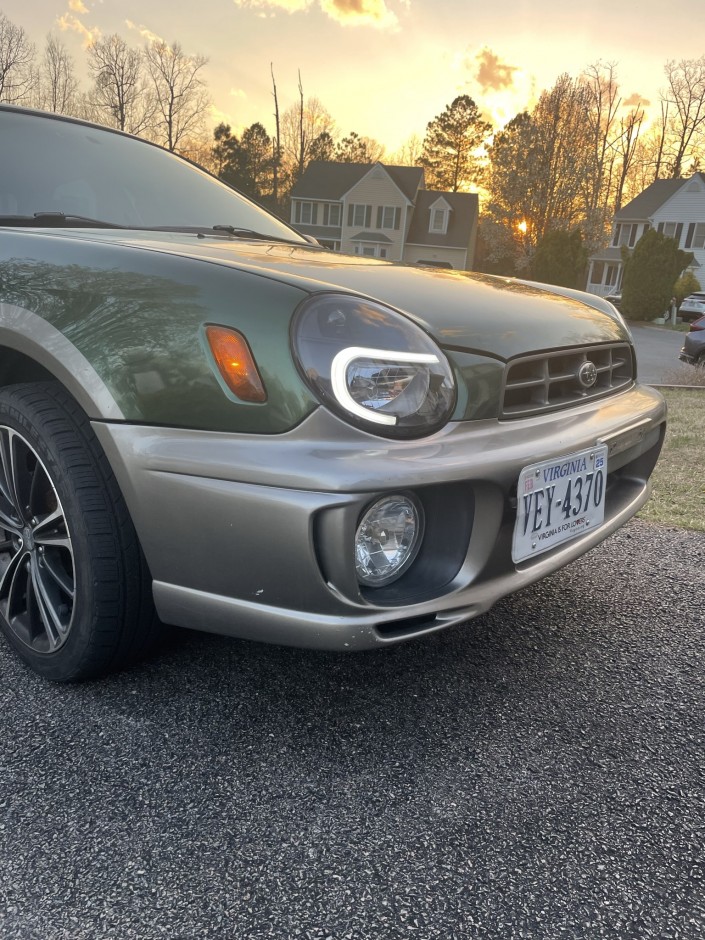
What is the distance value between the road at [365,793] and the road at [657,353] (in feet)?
14.4

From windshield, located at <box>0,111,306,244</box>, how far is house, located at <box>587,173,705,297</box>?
34475 millimetres

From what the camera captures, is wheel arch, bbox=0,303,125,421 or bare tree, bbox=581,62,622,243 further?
bare tree, bbox=581,62,622,243

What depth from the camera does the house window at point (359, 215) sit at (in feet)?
129

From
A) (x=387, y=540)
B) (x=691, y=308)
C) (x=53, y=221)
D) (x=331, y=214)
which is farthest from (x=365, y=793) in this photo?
(x=331, y=214)

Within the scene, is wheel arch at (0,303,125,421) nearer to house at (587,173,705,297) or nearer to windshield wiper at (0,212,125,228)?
windshield wiper at (0,212,125,228)

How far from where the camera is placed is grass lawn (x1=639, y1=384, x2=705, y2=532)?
337 cm

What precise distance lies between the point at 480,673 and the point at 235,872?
0.88 metres

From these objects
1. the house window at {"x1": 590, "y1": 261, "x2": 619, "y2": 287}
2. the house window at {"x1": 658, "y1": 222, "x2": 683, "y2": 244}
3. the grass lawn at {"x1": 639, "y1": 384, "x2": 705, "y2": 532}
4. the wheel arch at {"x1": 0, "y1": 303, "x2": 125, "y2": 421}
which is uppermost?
the house window at {"x1": 658, "y1": 222, "x2": 683, "y2": 244}

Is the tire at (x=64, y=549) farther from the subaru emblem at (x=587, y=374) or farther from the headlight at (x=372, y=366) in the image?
the subaru emblem at (x=587, y=374)

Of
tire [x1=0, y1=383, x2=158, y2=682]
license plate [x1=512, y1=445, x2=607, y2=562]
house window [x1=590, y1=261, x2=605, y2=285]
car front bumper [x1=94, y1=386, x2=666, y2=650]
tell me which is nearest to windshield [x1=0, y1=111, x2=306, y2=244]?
tire [x1=0, y1=383, x2=158, y2=682]

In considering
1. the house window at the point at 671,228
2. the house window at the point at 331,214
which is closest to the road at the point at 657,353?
the house window at the point at 671,228

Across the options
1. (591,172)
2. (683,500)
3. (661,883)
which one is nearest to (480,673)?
(661,883)

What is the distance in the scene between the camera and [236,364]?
143 centimetres

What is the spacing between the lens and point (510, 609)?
2.31m
